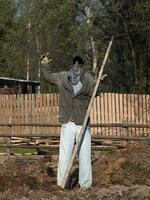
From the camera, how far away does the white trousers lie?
8.29 m

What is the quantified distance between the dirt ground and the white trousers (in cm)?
26

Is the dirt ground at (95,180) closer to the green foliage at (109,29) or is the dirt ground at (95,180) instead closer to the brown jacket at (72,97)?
the brown jacket at (72,97)

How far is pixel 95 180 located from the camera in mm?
9914

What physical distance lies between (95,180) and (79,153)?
5.60 feet

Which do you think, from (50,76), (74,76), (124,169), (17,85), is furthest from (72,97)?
(17,85)

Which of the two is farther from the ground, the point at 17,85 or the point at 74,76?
the point at 17,85

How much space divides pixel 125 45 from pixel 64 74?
2381 cm

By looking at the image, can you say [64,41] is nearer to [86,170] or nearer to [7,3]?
[7,3]

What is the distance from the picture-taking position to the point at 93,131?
931 inches

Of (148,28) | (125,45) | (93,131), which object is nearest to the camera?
(93,131)

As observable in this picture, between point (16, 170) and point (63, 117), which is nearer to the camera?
point (63, 117)

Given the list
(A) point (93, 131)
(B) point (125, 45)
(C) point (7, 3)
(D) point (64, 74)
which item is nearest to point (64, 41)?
(B) point (125, 45)

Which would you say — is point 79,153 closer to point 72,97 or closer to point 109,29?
point 72,97

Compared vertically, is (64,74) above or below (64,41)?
below
